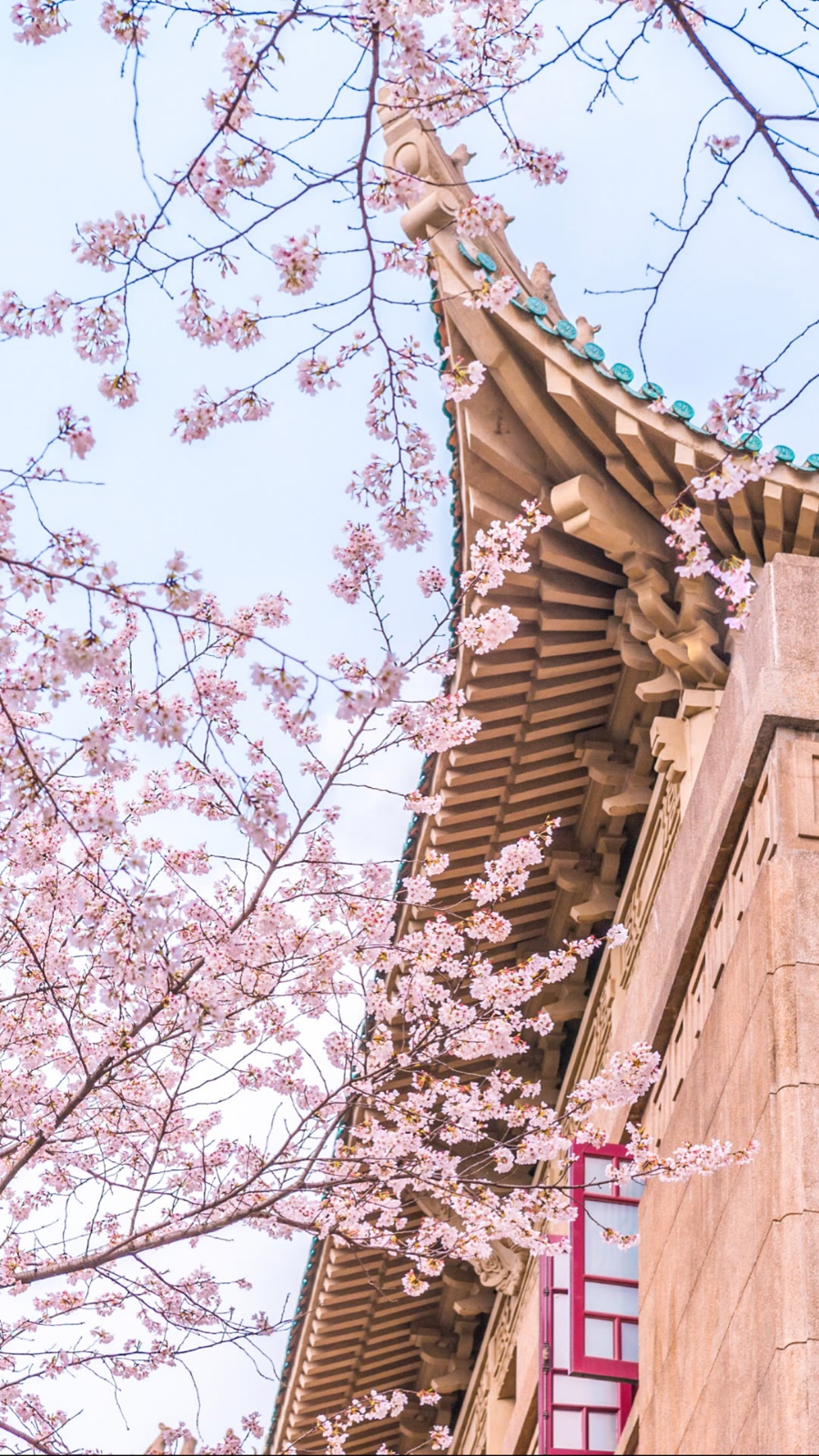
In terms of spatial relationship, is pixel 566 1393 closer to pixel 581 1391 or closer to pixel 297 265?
pixel 581 1391

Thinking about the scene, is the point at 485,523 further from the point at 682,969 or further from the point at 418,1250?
the point at 418,1250

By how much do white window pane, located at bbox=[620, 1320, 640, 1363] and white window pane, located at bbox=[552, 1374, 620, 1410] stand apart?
34 cm

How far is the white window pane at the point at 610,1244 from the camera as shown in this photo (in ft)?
27.1

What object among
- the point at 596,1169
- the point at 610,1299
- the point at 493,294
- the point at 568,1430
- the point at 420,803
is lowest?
the point at 568,1430

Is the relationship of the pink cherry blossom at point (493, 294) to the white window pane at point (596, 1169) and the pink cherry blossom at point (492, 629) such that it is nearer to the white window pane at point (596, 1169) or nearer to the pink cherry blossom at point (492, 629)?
the pink cherry blossom at point (492, 629)

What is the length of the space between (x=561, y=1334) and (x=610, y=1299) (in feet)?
1.00

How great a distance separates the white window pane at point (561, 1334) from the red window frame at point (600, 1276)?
0.22 m

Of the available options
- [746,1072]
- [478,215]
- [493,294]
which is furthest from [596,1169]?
[478,215]

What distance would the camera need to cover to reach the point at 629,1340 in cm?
812

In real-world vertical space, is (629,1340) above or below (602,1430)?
above

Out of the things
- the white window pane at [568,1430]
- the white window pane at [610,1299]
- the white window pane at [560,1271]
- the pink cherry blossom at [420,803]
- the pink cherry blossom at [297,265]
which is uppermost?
the pink cherry blossom at [420,803]

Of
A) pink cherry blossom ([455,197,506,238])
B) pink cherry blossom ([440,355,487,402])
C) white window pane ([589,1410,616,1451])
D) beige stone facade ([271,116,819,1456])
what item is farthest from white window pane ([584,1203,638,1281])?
pink cherry blossom ([455,197,506,238])

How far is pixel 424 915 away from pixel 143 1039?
268 cm

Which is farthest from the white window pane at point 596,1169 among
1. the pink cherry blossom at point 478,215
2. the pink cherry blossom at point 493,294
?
the pink cherry blossom at point 478,215
